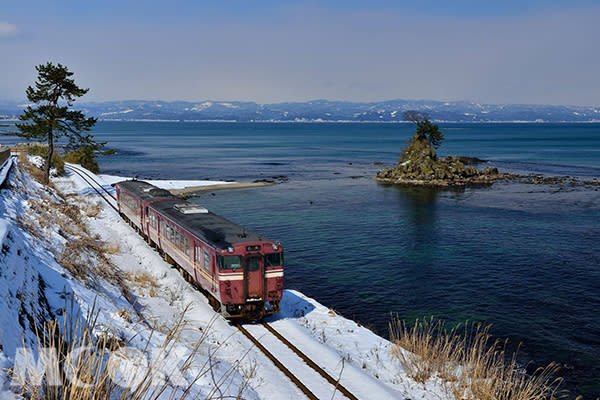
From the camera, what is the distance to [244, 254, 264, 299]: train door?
1767 centimetres

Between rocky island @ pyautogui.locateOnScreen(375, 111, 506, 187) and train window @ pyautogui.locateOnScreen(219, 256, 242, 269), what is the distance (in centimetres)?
5867

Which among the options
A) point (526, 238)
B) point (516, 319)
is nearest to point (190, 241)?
Result: point (516, 319)

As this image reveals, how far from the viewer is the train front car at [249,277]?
17.4 meters

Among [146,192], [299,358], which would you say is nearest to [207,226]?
[299,358]

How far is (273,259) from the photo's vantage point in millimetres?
→ 18125

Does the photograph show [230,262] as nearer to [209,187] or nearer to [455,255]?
[455,255]

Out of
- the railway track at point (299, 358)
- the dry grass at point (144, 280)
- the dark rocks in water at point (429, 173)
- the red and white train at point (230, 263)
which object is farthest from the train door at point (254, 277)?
the dark rocks in water at point (429, 173)

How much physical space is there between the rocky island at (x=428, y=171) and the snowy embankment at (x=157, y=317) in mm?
54671

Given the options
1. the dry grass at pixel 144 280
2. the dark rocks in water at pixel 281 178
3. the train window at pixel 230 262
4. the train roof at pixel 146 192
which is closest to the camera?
the train window at pixel 230 262

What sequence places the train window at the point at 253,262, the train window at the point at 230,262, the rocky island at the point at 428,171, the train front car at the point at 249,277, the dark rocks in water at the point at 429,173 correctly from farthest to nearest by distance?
the rocky island at the point at 428,171
the dark rocks in water at the point at 429,173
the train window at the point at 253,262
the train front car at the point at 249,277
the train window at the point at 230,262

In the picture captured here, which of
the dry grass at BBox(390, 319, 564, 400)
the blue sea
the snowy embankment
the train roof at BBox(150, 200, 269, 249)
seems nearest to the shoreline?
the blue sea

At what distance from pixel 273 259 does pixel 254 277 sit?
101 cm

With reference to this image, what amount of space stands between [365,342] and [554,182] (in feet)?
215

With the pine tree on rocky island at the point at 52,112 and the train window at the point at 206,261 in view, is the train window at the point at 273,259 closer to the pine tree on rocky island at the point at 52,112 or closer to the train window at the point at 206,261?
the train window at the point at 206,261
